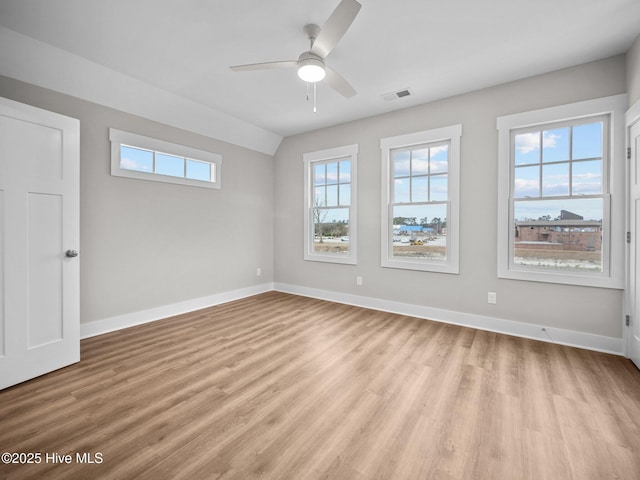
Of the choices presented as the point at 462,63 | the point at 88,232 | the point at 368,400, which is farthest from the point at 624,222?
the point at 88,232

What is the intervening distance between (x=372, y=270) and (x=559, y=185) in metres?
2.40

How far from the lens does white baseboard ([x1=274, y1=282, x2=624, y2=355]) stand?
2.78 metres

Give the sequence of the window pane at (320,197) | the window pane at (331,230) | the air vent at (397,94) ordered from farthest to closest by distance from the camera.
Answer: the window pane at (320,197) → the window pane at (331,230) → the air vent at (397,94)

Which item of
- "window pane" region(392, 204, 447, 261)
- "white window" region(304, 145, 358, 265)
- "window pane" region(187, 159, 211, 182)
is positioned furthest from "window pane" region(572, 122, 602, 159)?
"window pane" region(187, 159, 211, 182)

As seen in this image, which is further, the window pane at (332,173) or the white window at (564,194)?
the window pane at (332,173)

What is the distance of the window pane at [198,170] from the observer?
406 cm

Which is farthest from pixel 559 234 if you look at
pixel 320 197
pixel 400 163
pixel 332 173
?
pixel 320 197

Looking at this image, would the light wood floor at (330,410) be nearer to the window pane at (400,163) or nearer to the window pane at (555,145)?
the window pane at (555,145)

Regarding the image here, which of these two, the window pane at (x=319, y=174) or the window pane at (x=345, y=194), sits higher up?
the window pane at (x=319, y=174)

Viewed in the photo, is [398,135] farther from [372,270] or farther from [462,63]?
[372,270]

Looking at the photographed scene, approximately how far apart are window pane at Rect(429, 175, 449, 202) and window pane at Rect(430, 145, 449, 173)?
0.09 metres

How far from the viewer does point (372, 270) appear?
4.24m

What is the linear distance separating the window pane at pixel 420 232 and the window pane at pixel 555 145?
117 centimetres

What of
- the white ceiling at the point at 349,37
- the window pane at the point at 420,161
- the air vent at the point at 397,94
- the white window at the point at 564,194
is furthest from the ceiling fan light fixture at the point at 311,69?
the white window at the point at 564,194
